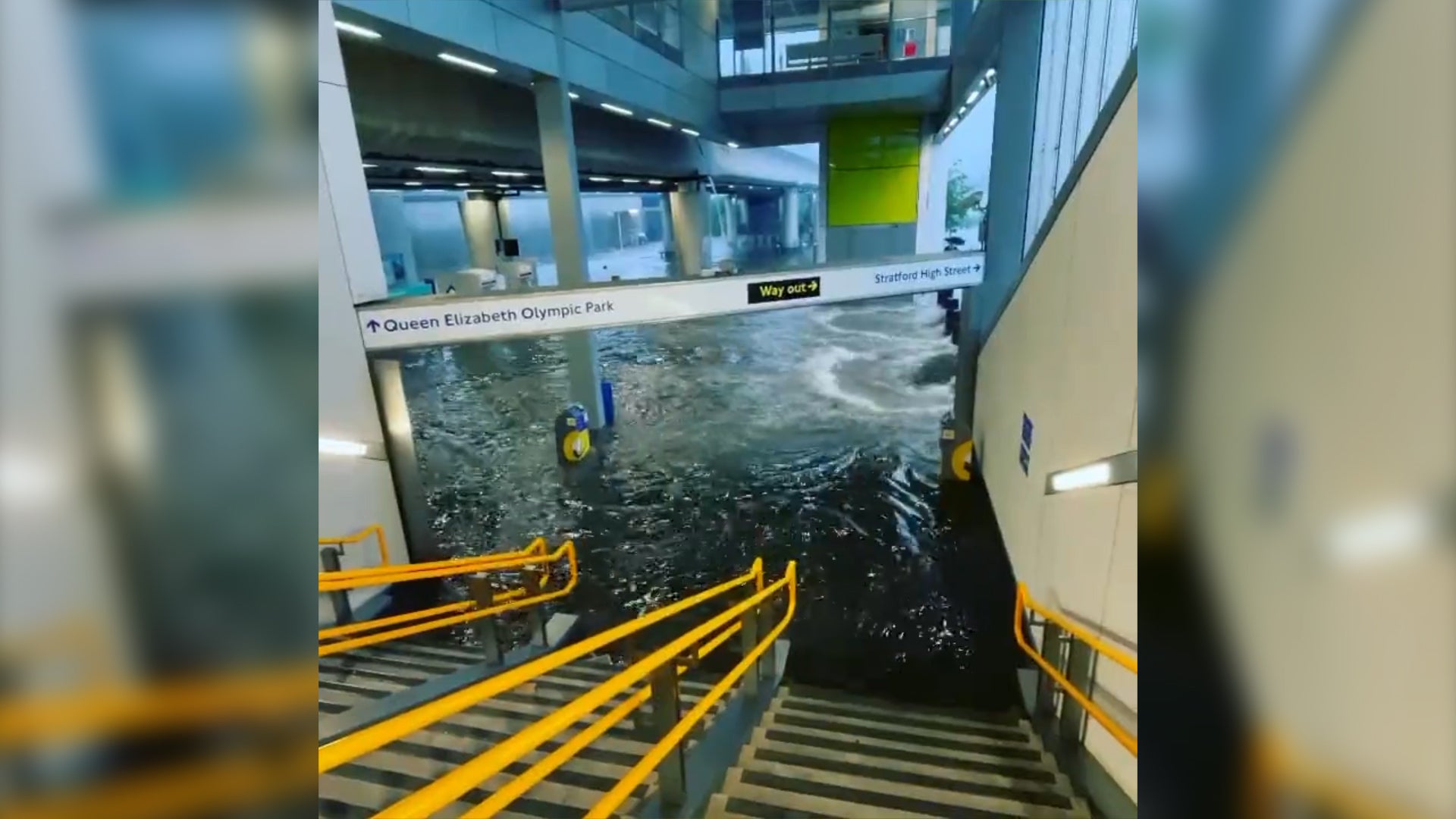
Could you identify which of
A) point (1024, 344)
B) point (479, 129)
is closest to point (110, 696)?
point (1024, 344)

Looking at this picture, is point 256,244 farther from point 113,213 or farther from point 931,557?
point 931,557

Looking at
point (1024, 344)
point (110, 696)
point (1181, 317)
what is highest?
point (1181, 317)

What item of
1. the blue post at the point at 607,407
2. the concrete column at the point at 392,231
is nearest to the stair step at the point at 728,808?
the blue post at the point at 607,407

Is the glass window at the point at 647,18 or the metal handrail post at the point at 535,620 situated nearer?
the metal handrail post at the point at 535,620

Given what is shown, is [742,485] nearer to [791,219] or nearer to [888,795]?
[888,795]

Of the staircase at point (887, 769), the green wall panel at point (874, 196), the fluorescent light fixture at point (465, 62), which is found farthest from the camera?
the green wall panel at point (874, 196)

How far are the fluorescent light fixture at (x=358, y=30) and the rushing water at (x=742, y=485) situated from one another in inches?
194

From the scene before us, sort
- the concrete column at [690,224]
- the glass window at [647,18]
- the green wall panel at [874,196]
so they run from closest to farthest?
the glass window at [647,18] < the green wall panel at [874,196] < the concrete column at [690,224]

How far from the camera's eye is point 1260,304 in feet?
1.46

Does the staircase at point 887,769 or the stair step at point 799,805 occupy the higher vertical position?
the stair step at point 799,805

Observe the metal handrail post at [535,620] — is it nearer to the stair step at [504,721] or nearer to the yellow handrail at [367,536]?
the stair step at [504,721]

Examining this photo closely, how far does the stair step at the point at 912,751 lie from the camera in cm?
359

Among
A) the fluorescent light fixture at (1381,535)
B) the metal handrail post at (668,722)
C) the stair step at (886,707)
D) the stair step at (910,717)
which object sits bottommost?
the stair step at (886,707)

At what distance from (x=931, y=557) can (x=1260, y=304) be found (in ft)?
22.5
